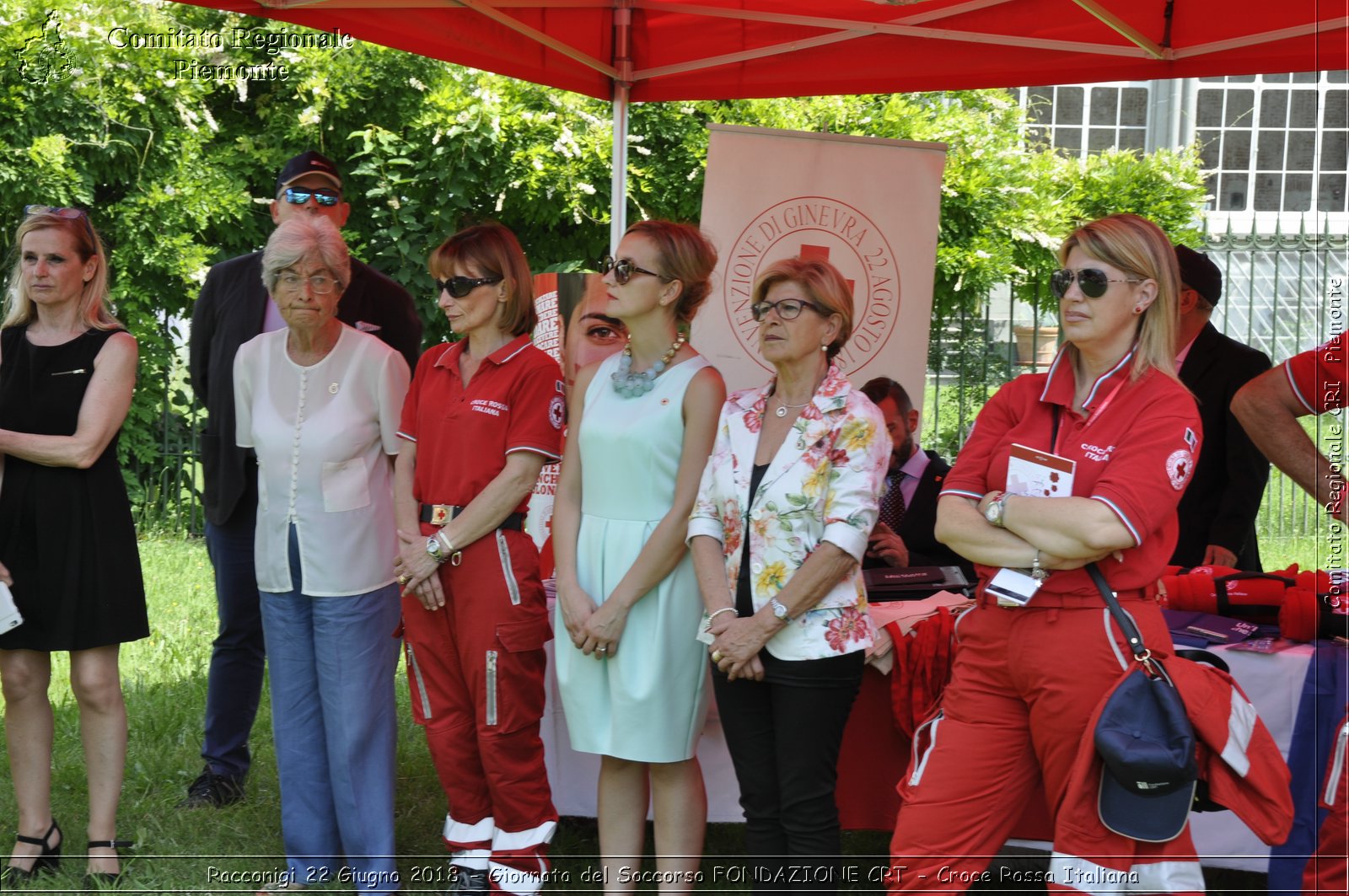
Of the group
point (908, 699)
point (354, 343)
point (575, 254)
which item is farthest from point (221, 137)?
point (908, 699)

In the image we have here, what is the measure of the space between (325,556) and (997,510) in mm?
1780

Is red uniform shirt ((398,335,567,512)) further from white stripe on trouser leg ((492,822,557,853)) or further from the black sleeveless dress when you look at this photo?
the black sleeveless dress

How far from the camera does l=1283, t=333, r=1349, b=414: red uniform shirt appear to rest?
9.56 feet

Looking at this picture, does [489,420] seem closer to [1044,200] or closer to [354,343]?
[354,343]

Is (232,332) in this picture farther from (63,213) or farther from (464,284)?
(464,284)

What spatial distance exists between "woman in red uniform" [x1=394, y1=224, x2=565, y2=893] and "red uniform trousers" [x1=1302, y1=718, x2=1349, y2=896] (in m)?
1.83

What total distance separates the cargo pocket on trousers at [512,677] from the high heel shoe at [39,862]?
1448 mm

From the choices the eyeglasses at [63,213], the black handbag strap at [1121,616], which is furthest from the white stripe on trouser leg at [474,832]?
the eyeglasses at [63,213]

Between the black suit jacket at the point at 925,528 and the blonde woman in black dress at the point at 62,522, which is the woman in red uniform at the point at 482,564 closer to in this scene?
the blonde woman in black dress at the point at 62,522

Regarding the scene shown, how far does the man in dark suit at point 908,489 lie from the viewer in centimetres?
446

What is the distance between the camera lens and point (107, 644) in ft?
12.0

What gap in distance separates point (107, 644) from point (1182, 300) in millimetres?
3561

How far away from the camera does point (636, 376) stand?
334 cm

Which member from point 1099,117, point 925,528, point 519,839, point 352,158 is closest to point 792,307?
Result: point 519,839
